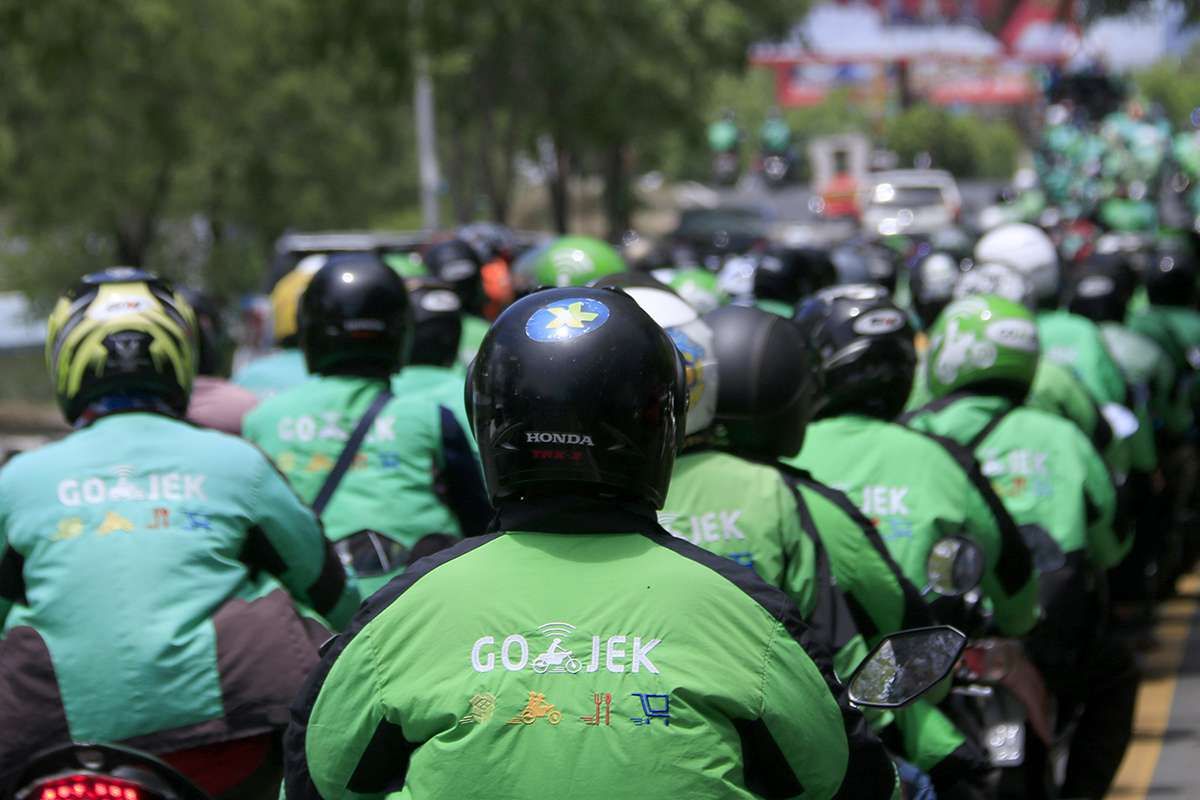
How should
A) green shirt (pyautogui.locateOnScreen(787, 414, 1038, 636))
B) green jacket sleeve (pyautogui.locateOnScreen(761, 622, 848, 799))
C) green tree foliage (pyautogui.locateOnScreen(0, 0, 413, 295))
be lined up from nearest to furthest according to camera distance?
green jacket sleeve (pyautogui.locateOnScreen(761, 622, 848, 799)), green shirt (pyautogui.locateOnScreen(787, 414, 1038, 636)), green tree foliage (pyautogui.locateOnScreen(0, 0, 413, 295))

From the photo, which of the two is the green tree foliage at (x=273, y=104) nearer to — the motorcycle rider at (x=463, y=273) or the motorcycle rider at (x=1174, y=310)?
the motorcycle rider at (x=463, y=273)

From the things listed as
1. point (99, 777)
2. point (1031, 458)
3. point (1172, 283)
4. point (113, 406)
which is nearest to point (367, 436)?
point (113, 406)

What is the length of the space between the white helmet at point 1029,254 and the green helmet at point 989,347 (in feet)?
12.9

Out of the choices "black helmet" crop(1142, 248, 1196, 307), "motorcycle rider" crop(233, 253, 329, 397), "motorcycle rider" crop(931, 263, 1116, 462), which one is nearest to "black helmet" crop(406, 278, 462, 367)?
"motorcycle rider" crop(233, 253, 329, 397)

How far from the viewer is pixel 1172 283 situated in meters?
12.9

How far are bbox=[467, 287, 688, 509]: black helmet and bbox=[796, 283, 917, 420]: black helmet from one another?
2865 millimetres

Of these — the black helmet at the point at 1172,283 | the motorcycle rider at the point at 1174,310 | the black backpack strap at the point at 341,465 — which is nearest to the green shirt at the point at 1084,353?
the motorcycle rider at the point at 1174,310

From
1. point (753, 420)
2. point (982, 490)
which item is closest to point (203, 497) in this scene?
Result: point (753, 420)

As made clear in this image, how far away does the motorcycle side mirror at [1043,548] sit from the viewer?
6969mm

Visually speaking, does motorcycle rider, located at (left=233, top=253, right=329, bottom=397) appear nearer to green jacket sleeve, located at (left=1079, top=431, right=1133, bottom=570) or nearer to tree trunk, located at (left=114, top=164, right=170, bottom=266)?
green jacket sleeve, located at (left=1079, top=431, right=1133, bottom=570)

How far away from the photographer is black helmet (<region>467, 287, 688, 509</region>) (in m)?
3.26

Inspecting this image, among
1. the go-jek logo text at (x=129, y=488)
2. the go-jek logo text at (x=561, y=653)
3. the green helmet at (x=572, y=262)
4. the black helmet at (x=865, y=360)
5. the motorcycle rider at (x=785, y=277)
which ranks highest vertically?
the go-jek logo text at (x=561, y=653)

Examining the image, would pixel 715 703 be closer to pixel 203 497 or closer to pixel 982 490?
pixel 203 497

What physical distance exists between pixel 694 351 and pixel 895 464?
1090 mm
